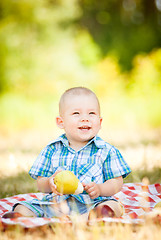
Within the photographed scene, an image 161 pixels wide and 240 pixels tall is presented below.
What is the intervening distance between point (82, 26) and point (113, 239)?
13.7m

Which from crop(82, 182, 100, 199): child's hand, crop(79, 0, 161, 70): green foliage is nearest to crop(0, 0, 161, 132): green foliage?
crop(79, 0, 161, 70): green foliage

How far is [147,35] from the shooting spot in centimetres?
1299

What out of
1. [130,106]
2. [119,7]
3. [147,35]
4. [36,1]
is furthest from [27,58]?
[119,7]

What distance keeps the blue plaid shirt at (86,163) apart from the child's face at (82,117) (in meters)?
0.07

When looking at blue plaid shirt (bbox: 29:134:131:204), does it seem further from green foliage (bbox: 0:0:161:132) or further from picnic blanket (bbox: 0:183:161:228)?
green foliage (bbox: 0:0:161:132)

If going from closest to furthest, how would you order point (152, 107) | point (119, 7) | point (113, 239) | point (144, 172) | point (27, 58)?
point (113, 239)
point (144, 172)
point (152, 107)
point (27, 58)
point (119, 7)

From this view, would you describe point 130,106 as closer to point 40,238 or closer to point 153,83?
point 153,83

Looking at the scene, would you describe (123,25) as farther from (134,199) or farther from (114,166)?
(114,166)

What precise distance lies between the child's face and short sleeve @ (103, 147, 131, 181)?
6.9 inches

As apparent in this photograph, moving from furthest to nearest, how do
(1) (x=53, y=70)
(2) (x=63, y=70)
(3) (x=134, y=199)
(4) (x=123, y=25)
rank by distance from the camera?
1. (4) (x=123, y=25)
2. (2) (x=63, y=70)
3. (1) (x=53, y=70)
4. (3) (x=134, y=199)

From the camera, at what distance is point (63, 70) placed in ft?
35.0

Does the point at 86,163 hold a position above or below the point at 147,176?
above

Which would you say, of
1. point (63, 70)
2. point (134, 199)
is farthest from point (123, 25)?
point (134, 199)

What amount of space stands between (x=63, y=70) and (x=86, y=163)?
28.1 ft
